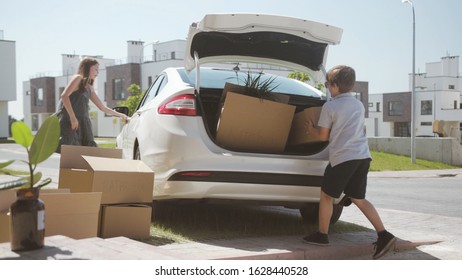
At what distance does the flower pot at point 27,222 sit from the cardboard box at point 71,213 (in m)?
0.64

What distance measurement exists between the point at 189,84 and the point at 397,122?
219ft

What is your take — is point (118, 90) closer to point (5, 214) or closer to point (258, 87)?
point (258, 87)

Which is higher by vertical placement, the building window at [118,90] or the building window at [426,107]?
the building window at [118,90]

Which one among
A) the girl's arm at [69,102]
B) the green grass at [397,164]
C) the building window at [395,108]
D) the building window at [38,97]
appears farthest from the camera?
the building window at [395,108]

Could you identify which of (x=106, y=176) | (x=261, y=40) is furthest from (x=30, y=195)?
(x=261, y=40)

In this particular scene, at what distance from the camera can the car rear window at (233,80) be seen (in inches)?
228

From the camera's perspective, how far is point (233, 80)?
5984 mm

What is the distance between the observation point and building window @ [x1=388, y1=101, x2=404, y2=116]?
223 feet

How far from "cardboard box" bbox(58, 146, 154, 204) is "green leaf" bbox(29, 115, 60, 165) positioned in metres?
1.30

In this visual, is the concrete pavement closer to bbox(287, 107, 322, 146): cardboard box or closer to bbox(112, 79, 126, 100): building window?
bbox(287, 107, 322, 146): cardboard box

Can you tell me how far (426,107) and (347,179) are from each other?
57964 mm

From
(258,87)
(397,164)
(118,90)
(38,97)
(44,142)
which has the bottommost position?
(397,164)

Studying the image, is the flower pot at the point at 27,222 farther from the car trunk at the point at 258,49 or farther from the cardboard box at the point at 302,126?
the cardboard box at the point at 302,126

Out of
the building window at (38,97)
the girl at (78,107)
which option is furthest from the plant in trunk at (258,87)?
the building window at (38,97)
